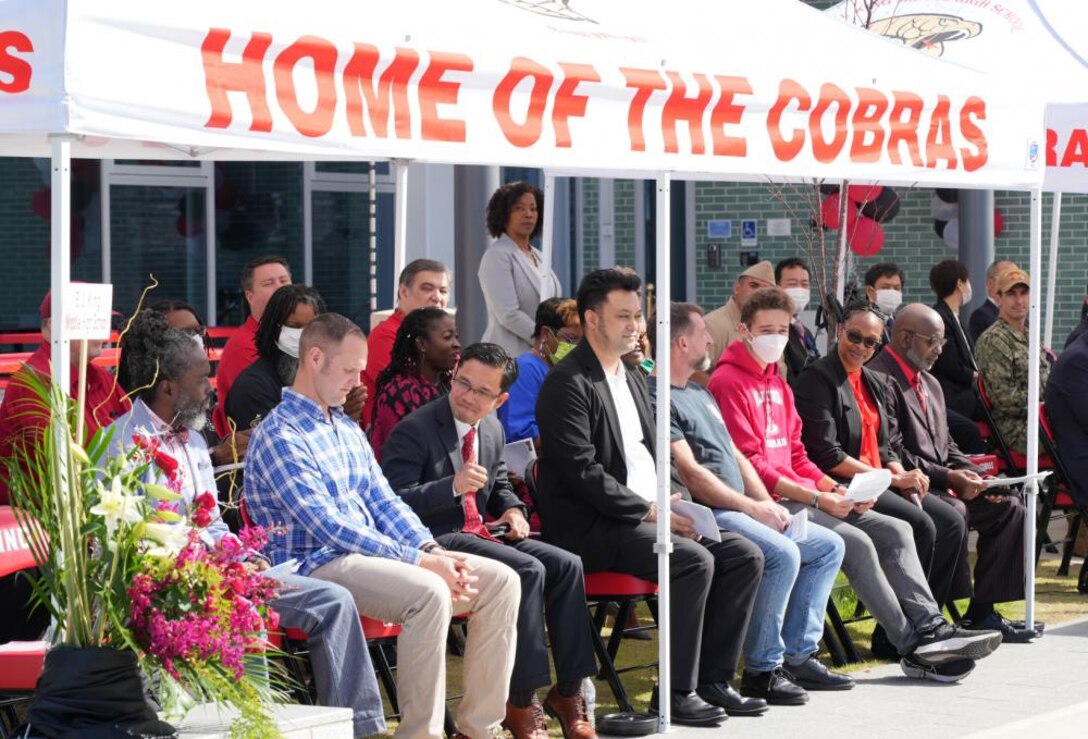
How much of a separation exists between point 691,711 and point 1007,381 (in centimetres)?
422

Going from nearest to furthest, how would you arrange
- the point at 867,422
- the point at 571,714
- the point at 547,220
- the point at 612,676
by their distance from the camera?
the point at 571,714, the point at 612,676, the point at 867,422, the point at 547,220

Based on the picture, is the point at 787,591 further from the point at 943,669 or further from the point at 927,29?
the point at 927,29

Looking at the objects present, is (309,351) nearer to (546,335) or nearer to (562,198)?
(546,335)

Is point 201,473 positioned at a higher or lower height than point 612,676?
higher

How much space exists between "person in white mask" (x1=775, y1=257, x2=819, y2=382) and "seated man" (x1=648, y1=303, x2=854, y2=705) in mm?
2164

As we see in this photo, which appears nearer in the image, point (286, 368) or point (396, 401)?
point (396, 401)

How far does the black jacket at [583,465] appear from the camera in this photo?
6723mm

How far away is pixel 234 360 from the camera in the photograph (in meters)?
7.89

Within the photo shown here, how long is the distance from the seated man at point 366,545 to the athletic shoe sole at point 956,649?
7.13ft

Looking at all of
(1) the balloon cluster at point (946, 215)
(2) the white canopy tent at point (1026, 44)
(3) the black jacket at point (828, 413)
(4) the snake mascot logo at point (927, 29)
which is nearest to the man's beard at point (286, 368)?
(3) the black jacket at point (828, 413)

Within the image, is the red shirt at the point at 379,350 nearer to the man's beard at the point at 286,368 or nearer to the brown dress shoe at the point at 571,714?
the man's beard at the point at 286,368

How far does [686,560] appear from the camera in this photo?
22.4 ft

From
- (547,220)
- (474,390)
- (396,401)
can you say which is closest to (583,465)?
(474,390)

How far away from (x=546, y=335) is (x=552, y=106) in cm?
230
